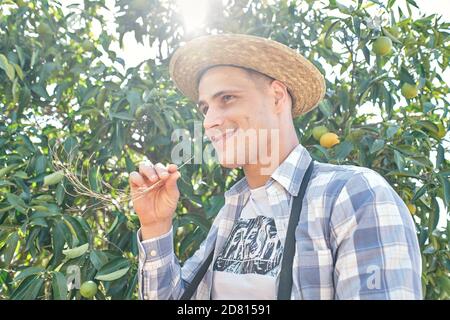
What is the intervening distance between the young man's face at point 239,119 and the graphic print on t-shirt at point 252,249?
13 cm

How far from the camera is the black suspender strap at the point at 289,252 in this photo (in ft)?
2.89

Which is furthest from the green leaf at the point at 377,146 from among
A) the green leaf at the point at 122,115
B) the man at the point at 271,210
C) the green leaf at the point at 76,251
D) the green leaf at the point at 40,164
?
the green leaf at the point at 40,164

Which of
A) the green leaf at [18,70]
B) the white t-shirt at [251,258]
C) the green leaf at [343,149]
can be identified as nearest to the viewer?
the white t-shirt at [251,258]

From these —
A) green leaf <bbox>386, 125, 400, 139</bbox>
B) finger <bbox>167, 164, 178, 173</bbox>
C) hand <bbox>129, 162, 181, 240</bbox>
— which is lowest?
hand <bbox>129, 162, 181, 240</bbox>

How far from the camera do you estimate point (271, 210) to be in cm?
107

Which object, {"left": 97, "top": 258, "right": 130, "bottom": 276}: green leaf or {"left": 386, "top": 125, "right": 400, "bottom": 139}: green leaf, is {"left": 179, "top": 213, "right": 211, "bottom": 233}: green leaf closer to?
{"left": 97, "top": 258, "right": 130, "bottom": 276}: green leaf

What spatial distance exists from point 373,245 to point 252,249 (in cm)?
29

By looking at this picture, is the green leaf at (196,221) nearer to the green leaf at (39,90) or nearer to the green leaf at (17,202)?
the green leaf at (17,202)

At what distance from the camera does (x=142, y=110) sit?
180 centimetres

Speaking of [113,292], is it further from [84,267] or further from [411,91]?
[411,91]

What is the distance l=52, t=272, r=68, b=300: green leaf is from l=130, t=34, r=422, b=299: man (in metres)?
0.33

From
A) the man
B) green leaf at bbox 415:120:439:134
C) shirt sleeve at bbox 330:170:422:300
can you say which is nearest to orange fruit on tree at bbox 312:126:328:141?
green leaf at bbox 415:120:439:134

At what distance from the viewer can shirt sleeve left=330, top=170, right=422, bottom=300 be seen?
797 millimetres
